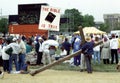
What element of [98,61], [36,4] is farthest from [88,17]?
[98,61]

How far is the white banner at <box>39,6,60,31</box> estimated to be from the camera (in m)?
22.3

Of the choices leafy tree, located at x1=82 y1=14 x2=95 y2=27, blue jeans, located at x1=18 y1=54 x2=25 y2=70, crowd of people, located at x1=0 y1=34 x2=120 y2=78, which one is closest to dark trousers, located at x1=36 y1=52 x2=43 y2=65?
crowd of people, located at x1=0 y1=34 x2=120 y2=78

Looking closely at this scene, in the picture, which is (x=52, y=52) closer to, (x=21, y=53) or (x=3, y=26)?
(x=21, y=53)

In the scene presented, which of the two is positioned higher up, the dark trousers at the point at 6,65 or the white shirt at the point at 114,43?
the white shirt at the point at 114,43

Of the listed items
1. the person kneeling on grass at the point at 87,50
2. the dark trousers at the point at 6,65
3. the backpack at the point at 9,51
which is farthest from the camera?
the dark trousers at the point at 6,65

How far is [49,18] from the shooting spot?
22.5 meters

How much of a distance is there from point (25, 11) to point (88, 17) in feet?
263

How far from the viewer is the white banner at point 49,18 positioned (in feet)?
73.3

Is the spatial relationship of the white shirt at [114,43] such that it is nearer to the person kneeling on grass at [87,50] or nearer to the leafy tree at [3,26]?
the person kneeling on grass at [87,50]

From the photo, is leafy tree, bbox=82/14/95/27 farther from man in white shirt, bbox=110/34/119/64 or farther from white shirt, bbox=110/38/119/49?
white shirt, bbox=110/38/119/49

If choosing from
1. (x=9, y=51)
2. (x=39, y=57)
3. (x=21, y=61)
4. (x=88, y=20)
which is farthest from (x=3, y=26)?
(x=9, y=51)

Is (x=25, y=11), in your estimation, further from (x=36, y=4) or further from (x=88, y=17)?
(x=88, y=17)

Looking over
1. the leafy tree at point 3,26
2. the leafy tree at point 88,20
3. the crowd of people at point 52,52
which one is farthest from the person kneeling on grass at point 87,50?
the leafy tree at point 88,20

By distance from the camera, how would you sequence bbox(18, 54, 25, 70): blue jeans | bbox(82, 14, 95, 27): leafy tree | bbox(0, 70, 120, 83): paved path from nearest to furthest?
bbox(0, 70, 120, 83): paved path < bbox(18, 54, 25, 70): blue jeans < bbox(82, 14, 95, 27): leafy tree
